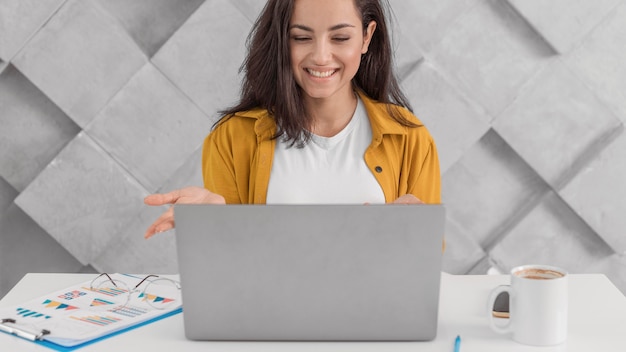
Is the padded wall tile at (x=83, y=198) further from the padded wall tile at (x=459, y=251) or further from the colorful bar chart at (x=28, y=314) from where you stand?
the colorful bar chart at (x=28, y=314)

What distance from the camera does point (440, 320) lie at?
1.07 metres

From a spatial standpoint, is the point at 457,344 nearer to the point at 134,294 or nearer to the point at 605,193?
the point at 134,294

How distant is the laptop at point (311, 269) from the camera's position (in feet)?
3.05

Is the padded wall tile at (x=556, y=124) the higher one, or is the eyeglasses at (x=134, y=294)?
the padded wall tile at (x=556, y=124)

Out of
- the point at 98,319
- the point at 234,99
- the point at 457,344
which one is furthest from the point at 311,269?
the point at 234,99

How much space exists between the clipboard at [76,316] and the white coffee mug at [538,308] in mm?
449

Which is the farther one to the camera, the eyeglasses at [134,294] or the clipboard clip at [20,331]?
the eyeglasses at [134,294]

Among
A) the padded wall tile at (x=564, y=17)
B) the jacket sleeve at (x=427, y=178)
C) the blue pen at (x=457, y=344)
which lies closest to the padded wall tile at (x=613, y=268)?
the padded wall tile at (x=564, y=17)

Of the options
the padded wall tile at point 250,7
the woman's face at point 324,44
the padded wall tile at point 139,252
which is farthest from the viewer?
the padded wall tile at point 139,252

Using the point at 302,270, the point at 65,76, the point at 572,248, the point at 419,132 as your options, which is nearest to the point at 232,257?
the point at 302,270

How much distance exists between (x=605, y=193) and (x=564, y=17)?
1.61 ft

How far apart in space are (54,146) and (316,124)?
98cm

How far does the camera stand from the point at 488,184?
223cm

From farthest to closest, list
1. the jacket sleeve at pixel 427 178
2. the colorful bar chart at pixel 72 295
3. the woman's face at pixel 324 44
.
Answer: the jacket sleeve at pixel 427 178 < the woman's face at pixel 324 44 < the colorful bar chart at pixel 72 295
